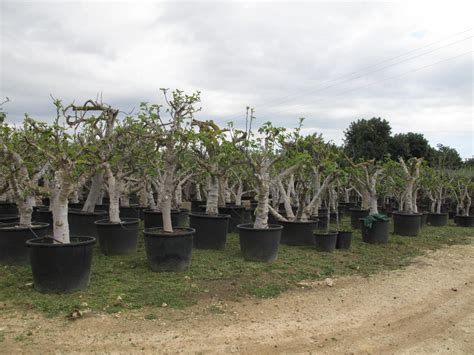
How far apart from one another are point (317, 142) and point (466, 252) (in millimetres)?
3691

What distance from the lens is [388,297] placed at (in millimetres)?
4910

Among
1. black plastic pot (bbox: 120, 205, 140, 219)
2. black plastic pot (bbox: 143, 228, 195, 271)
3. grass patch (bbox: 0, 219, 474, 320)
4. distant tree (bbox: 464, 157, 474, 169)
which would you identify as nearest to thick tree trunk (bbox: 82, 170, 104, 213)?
grass patch (bbox: 0, 219, 474, 320)

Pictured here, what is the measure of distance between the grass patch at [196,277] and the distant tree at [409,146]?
16.4 metres

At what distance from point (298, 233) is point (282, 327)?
4.27m

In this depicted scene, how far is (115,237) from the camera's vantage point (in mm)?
6359

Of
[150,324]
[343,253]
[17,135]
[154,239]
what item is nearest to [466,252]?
[343,253]

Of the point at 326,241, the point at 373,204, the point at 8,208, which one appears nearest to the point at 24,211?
the point at 8,208

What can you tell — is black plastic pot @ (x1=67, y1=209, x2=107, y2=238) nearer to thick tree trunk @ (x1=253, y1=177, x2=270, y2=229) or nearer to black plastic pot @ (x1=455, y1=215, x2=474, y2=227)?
thick tree trunk @ (x1=253, y1=177, x2=270, y2=229)

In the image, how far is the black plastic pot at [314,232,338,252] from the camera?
24.3 ft

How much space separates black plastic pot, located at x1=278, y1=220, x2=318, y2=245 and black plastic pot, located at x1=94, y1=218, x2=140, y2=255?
308cm

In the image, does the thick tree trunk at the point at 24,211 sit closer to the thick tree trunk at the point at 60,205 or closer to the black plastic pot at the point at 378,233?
the thick tree trunk at the point at 60,205

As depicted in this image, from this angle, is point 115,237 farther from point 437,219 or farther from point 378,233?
point 437,219

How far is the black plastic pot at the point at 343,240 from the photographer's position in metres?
7.77

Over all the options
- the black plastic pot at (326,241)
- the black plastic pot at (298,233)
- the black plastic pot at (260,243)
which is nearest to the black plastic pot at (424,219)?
the black plastic pot at (298,233)
